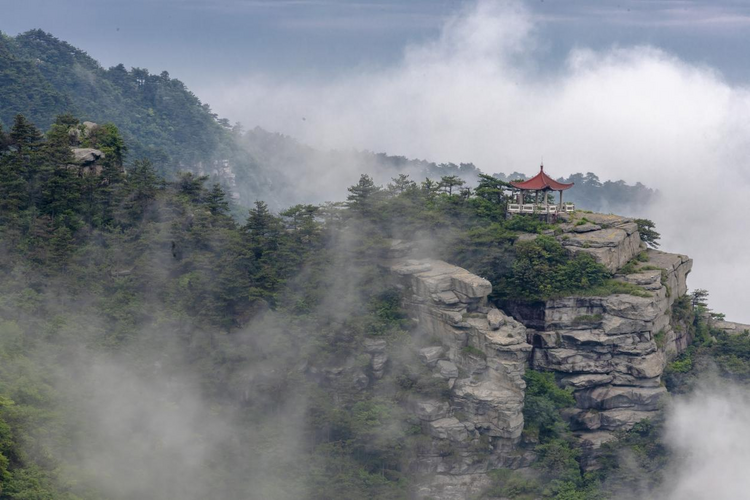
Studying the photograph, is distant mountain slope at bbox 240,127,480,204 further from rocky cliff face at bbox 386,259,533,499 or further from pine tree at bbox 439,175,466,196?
rocky cliff face at bbox 386,259,533,499

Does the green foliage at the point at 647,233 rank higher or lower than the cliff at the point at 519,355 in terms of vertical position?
higher

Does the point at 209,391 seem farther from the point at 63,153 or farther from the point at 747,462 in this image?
the point at 747,462

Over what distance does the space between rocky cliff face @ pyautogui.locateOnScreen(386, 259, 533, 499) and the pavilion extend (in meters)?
6.25

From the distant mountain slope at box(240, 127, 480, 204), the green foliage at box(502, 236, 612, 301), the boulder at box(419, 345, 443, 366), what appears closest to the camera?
the boulder at box(419, 345, 443, 366)

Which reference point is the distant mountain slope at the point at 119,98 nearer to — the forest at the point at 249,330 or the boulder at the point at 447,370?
the forest at the point at 249,330

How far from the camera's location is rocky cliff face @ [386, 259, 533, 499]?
150ft

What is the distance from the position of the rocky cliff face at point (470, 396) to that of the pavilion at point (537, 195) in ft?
20.5

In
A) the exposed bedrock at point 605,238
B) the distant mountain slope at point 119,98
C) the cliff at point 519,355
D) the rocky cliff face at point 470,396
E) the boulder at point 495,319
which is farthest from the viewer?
the distant mountain slope at point 119,98

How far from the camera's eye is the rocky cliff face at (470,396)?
45.7 m

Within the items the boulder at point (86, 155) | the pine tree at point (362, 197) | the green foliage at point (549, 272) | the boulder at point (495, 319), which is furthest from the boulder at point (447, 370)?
the boulder at point (86, 155)

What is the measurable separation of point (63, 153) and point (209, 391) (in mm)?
15960

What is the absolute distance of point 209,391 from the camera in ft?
151

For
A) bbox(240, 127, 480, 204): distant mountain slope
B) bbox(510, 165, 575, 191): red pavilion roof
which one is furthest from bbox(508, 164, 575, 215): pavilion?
bbox(240, 127, 480, 204): distant mountain slope

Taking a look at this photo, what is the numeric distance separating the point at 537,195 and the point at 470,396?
1255cm
